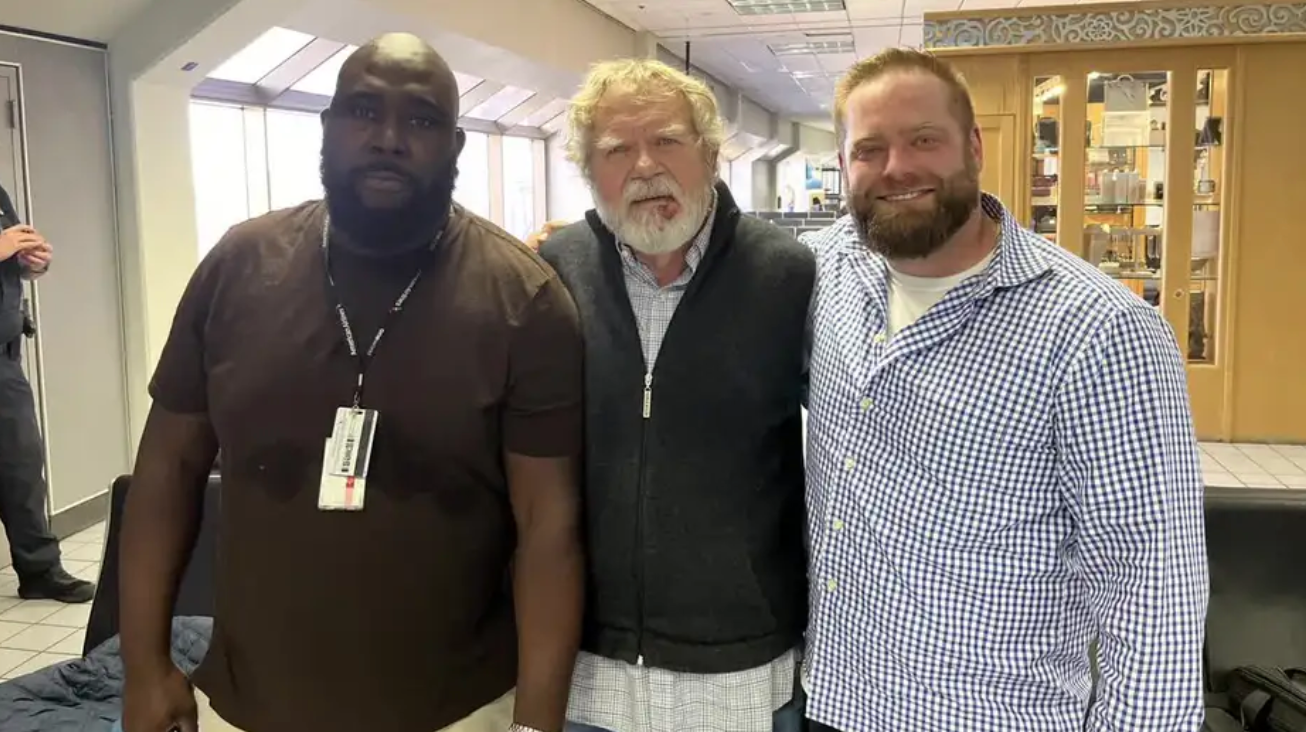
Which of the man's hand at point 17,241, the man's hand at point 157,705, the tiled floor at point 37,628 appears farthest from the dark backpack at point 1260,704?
the man's hand at point 17,241

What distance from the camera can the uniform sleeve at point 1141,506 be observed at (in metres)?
1.36

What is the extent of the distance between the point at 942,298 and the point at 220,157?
7.14 metres

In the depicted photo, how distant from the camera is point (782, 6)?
889 cm

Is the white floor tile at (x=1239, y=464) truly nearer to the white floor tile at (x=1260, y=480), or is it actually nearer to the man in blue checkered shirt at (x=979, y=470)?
the white floor tile at (x=1260, y=480)

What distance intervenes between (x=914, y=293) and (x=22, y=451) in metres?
3.90

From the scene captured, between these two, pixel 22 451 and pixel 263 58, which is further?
pixel 263 58

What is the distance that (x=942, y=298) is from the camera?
151 centimetres

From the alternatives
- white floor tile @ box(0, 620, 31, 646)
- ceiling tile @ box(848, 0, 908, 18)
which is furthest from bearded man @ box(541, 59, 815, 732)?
ceiling tile @ box(848, 0, 908, 18)

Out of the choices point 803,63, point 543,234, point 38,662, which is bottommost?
point 38,662

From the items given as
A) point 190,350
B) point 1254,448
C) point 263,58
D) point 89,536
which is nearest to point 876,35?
point 1254,448

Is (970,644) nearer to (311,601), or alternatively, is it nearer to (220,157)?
(311,601)

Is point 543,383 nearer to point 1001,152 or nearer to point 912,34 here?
point 1001,152

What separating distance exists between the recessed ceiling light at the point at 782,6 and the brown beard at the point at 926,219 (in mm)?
7586

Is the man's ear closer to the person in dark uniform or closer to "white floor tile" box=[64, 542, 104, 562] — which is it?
the person in dark uniform
